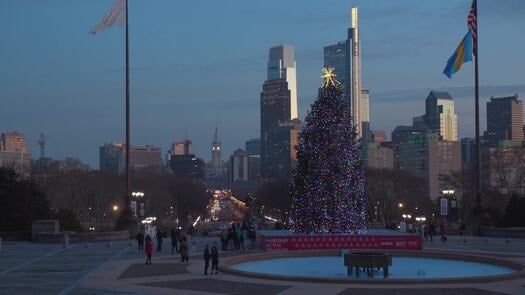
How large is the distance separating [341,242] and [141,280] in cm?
1327

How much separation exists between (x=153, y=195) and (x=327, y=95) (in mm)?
74619

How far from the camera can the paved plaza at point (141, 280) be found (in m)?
24.5

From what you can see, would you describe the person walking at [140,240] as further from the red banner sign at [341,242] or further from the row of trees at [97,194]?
the row of trees at [97,194]

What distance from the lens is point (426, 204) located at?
4966 inches

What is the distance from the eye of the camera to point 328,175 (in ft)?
133

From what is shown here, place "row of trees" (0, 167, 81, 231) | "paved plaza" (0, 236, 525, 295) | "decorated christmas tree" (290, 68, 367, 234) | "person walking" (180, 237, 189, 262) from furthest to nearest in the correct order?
"row of trees" (0, 167, 81, 231) → "decorated christmas tree" (290, 68, 367, 234) → "person walking" (180, 237, 189, 262) → "paved plaza" (0, 236, 525, 295)

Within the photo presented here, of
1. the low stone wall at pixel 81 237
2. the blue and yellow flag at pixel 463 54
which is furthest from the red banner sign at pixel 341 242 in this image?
the low stone wall at pixel 81 237

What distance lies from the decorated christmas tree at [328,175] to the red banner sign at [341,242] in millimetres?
2388

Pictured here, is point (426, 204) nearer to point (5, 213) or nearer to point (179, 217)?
point (179, 217)

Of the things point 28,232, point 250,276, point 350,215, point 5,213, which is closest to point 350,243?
point 350,215

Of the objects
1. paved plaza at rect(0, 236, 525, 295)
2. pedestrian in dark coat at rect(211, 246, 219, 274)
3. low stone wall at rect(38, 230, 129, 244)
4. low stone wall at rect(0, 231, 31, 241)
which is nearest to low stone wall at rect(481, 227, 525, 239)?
paved plaza at rect(0, 236, 525, 295)

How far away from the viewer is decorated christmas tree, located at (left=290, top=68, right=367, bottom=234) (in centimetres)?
4075

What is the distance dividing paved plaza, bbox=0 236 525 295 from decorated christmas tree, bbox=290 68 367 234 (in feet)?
15.9

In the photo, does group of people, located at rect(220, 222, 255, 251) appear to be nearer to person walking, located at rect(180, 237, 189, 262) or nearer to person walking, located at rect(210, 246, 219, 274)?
person walking, located at rect(180, 237, 189, 262)
